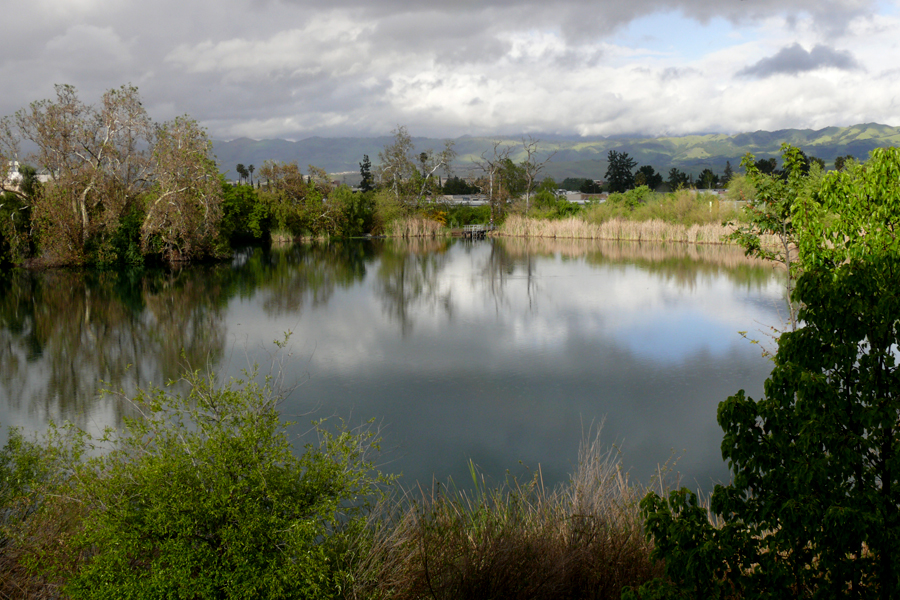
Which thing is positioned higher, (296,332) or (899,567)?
(899,567)

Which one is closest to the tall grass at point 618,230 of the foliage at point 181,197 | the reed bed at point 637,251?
the reed bed at point 637,251

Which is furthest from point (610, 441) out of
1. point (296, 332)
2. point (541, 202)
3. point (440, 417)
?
point (541, 202)

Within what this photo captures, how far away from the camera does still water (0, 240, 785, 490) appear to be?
7.96 metres

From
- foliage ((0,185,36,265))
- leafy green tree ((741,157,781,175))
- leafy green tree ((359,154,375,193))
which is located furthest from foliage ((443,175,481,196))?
foliage ((0,185,36,265))

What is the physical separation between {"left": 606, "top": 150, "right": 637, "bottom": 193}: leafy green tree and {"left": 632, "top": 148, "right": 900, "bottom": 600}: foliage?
9047 centimetres

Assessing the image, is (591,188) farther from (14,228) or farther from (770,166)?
(14,228)

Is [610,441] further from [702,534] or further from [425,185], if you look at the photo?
[425,185]

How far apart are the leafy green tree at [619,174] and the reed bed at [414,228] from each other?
47.8m

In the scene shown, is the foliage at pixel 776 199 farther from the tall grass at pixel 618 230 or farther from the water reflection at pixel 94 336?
the tall grass at pixel 618 230

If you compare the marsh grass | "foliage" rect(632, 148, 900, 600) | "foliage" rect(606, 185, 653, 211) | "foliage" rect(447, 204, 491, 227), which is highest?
"foliage" rect(606, 185, 653, 211)

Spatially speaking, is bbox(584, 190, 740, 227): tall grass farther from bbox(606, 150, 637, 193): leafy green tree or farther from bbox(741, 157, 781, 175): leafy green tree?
bbox(606, 150, 637, 193): leafy green tree

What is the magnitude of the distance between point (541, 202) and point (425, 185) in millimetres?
9457

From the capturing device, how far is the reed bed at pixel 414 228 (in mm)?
48750

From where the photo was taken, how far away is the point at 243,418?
4.07 m
